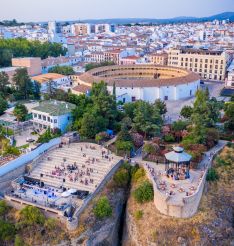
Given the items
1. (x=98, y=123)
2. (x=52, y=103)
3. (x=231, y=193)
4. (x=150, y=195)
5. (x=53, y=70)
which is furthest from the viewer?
(x=53, y=70)

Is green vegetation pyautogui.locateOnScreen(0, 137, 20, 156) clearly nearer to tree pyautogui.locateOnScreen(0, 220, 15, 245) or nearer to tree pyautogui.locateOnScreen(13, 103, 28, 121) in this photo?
tree pyautogui.locateOnScreen(13, 103, 28, 121)

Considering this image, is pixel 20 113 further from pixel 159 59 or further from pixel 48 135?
pixel 159 59

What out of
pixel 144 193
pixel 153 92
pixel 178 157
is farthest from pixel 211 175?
pixel 153 92

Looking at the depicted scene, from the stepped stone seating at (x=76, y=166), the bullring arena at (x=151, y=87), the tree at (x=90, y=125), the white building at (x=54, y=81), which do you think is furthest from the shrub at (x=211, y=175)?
the white building at (x=54, y=81)

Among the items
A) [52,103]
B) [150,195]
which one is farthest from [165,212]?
[52,103]

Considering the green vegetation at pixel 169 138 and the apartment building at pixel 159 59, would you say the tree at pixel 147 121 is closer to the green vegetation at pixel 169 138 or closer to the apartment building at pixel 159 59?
the green vegetation at pixel 169 138

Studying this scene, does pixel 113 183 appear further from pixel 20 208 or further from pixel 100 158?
pixel 20 208

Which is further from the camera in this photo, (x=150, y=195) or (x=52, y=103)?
(x=52, y=103)
